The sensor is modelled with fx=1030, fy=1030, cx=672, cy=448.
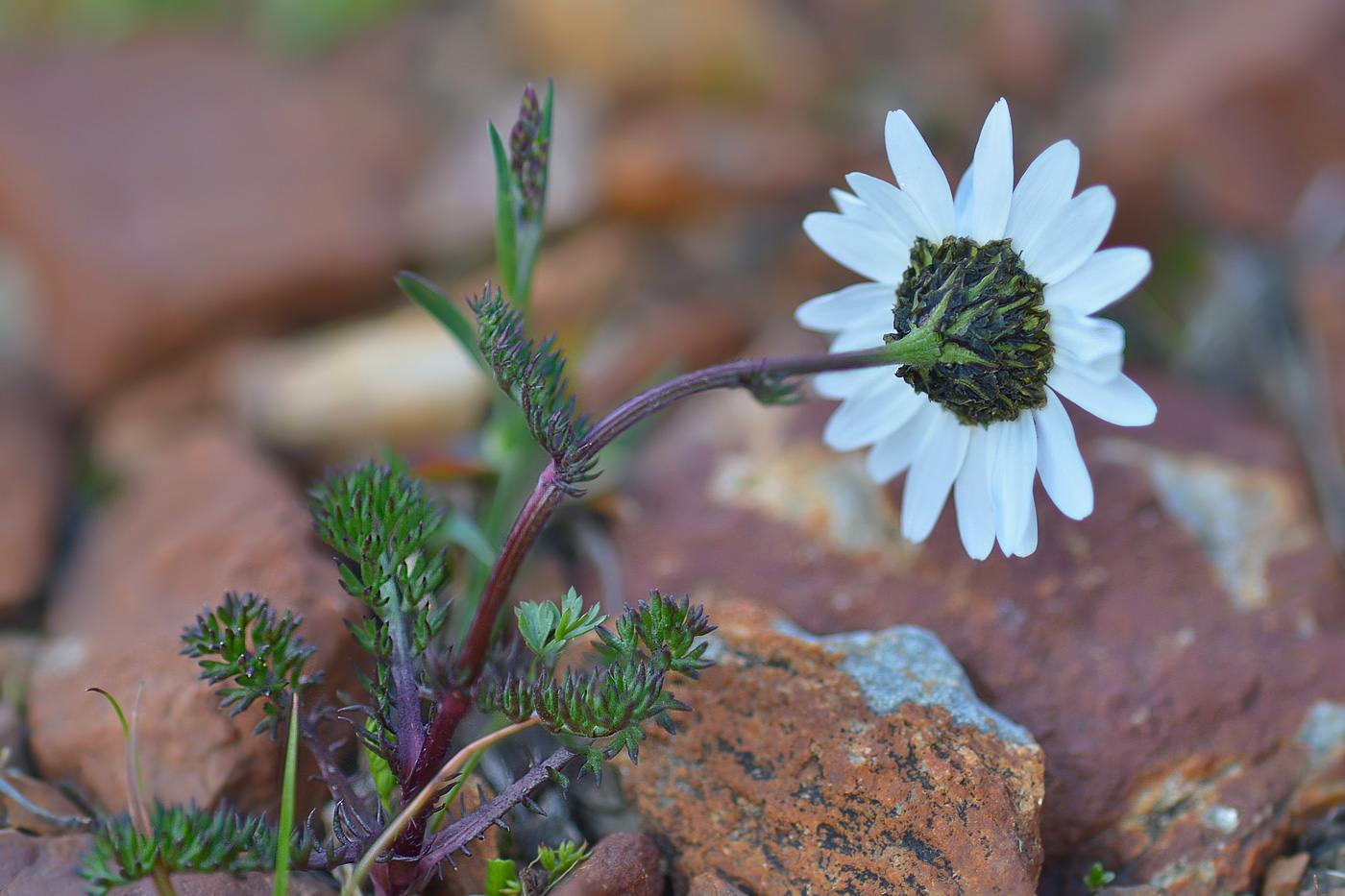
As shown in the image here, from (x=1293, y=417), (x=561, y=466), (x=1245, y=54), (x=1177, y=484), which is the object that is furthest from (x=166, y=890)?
(x=1245, y=54)

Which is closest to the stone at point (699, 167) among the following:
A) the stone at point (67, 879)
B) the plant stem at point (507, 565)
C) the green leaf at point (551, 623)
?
the plant stem at point (507, 565)

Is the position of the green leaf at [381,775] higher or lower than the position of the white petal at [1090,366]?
lower

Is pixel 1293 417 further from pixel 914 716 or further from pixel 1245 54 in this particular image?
pixel 914 716

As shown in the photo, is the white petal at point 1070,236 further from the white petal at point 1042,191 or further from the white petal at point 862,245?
the white petal at point 862,245

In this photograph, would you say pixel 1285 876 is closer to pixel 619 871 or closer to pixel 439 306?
pixel 619 871

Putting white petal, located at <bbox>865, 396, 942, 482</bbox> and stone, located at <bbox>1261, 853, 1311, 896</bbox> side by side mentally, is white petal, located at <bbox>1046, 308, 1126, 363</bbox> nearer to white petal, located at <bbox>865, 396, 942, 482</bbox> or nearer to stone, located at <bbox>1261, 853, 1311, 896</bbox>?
white petal, located at <bbox>865, 396, 942, 482</bbox>

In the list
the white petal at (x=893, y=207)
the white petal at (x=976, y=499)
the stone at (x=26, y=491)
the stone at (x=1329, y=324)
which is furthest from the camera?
the stone at (x=1329, y=324)
